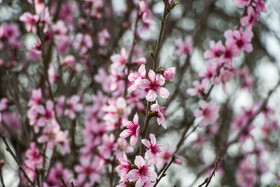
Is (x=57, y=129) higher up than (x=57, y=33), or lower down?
lower down

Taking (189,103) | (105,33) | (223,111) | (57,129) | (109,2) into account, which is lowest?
(223,111)

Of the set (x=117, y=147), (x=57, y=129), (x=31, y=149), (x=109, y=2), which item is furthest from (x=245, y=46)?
(x=109, y=2)

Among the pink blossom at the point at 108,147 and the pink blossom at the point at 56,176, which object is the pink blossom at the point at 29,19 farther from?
the pink blossom at the point at 56,176

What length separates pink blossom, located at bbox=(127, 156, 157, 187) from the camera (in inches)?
70.7

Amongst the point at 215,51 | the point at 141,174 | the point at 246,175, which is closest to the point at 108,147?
the point at 141,174

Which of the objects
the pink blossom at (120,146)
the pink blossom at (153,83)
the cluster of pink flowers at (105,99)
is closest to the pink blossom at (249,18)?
the cluster of pink flowers at (105,99)

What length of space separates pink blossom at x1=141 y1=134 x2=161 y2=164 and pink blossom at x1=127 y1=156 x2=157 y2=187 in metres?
0.04

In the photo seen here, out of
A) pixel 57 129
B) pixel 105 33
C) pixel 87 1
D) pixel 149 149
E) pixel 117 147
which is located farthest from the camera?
pixel 105 33

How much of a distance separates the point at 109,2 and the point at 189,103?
192 centimetres

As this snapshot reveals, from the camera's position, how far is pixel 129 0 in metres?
4.70

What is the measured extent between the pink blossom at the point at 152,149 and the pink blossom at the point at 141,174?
0.04m

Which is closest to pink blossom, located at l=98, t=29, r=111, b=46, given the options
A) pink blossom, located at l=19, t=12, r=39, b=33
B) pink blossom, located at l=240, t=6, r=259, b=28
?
pink blossom, located at l=19, t=12, r=39, b=33

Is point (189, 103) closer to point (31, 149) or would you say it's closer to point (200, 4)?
point (200, 4)

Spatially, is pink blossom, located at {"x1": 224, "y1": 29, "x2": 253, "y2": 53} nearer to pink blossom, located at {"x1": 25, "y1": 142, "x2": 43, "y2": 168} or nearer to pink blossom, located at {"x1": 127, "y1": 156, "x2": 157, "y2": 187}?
pink blossom, located at {"x1": 127, "y1": 156, "x2": 157, "y2": 187}
